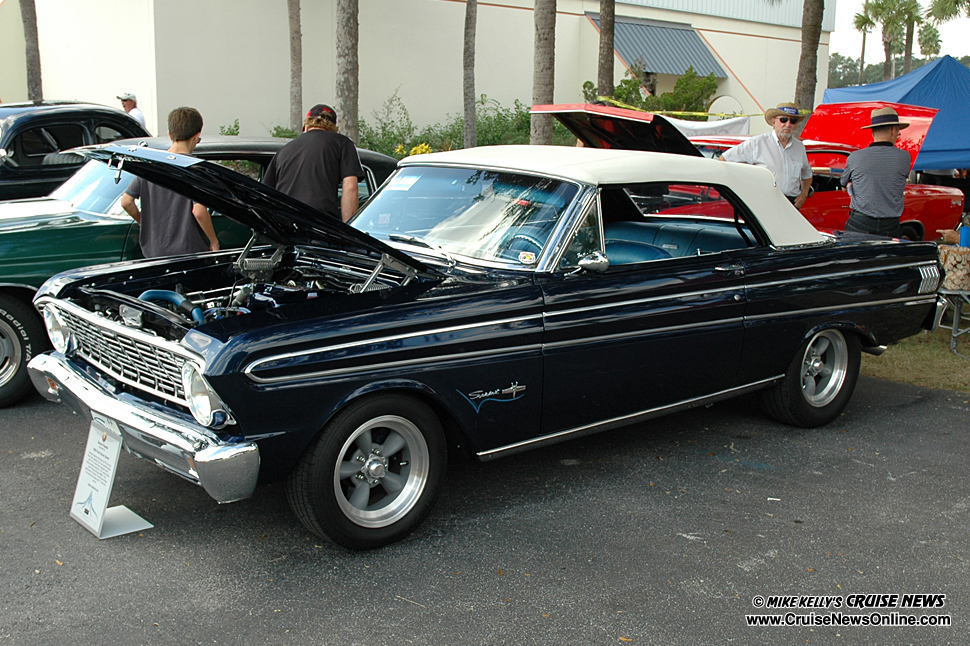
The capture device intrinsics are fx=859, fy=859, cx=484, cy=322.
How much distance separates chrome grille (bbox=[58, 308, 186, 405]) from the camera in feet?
11.1

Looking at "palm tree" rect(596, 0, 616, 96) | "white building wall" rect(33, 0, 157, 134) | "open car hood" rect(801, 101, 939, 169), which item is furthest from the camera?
"white building wall" rect(33, 0, 157, 134)

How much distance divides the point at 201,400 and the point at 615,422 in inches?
79.5

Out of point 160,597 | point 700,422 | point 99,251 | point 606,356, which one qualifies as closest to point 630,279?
point 606,356

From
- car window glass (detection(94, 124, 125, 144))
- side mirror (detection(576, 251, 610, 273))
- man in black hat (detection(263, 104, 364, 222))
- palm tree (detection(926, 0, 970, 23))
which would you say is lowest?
side mirror (detection(576, 251, 610, 273))

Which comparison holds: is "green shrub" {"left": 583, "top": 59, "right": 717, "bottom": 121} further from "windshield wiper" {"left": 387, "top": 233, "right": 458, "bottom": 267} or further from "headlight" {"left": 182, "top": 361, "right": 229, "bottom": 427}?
"headlight" {"left": 182, "top": 361, "right": 229, "bottom": 427}

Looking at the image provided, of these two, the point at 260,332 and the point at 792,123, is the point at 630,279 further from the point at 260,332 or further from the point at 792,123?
the point at 792,123

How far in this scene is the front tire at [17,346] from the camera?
5.27m

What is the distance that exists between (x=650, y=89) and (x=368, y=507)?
24924 millimetres

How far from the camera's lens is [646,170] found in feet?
14.7

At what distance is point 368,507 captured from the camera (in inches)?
144

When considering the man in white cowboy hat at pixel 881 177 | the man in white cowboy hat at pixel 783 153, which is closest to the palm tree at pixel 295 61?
the man in white cowboy hat at pixel 783 153

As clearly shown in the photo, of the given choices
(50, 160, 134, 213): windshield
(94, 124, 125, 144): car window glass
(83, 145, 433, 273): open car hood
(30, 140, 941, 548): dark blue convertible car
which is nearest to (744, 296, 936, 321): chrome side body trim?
(30, 140, 941, 548): dark blue convertible car

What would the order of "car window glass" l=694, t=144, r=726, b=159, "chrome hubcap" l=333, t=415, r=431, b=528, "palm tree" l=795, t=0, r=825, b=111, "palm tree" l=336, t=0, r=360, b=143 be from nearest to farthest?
"chrome hubcap" l=333, t=415, r=431, b=528 < "car window glass" l=694, t=144, r=726, b=159 < "palm tree" l=336, t=0, r=360, b=143 < "palm tree" l=795, t=0, r=825, b=111

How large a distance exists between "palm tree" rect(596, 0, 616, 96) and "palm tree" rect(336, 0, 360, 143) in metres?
4.83
